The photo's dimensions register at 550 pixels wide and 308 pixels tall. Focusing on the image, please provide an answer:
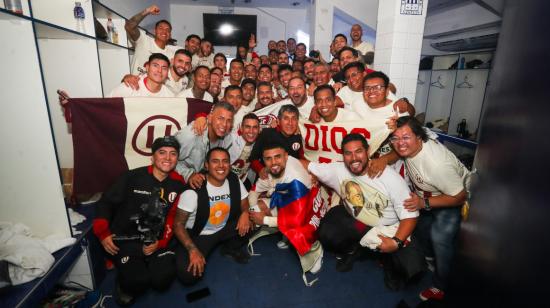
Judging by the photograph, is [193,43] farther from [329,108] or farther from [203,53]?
[329,108]

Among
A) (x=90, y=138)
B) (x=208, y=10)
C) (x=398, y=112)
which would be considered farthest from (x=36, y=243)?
(x=208, y=10)

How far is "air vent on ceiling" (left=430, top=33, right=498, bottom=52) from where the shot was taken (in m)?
6.96

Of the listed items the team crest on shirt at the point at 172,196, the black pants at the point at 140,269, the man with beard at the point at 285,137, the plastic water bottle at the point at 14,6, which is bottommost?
the black pants at the point at 140,269

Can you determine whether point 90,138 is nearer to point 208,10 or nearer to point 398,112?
point 398,112

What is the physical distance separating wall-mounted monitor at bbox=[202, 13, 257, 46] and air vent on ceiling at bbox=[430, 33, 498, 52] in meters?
6.42

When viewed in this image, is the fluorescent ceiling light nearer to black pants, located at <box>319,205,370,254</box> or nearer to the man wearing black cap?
the man wearing black cap

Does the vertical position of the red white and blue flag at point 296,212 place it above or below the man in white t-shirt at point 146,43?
below

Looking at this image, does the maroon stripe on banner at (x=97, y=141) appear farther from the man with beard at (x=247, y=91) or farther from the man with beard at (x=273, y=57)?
the man with beard at (x=273, y=57)

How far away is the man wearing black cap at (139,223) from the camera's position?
2289 mm

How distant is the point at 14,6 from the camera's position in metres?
1.86

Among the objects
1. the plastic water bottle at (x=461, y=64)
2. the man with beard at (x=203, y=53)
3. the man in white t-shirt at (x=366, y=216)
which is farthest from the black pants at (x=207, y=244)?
the plastic water bottle at (x=461, y=64)

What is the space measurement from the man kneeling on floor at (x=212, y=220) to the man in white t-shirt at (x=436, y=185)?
4.96 feet

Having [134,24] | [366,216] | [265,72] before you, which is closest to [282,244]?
[366,216]

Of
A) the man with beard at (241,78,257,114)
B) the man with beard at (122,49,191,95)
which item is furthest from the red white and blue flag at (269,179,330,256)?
the man with beard at (122,49,191,95)
